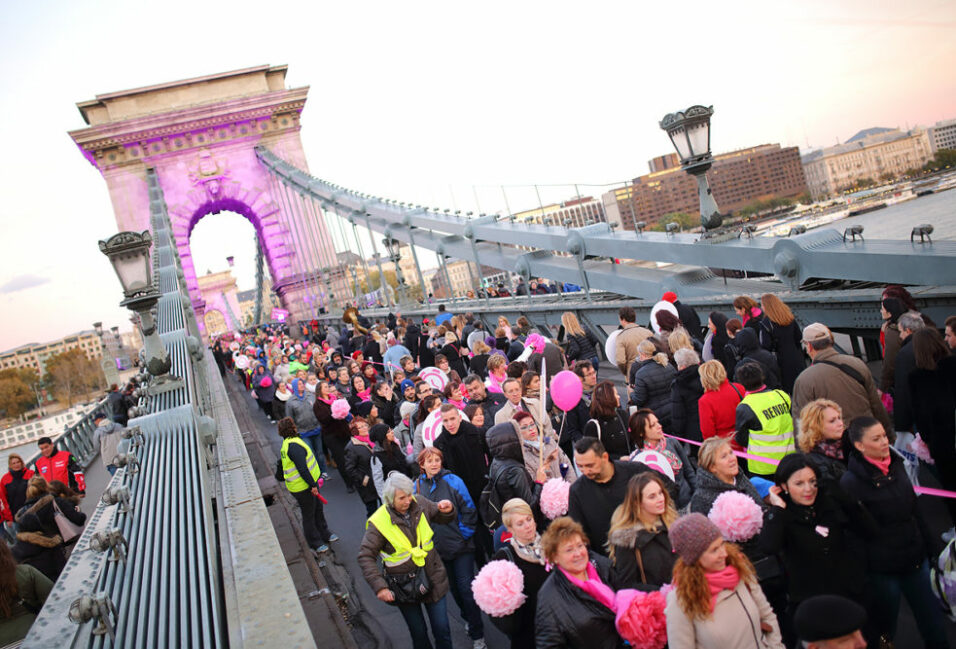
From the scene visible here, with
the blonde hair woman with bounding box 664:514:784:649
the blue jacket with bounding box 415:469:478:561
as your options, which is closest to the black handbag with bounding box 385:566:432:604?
the blue jacket with bounding box 415:469:478:561

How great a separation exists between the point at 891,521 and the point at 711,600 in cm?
121

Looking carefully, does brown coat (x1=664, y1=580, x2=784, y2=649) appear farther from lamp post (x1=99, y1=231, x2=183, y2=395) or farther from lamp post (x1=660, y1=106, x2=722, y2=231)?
lamp post (x1=660, y1=106, x2=722, y2=231)

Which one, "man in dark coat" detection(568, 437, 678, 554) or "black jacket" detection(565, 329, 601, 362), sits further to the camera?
"black jacket" detection(565, 329, 601, 362)

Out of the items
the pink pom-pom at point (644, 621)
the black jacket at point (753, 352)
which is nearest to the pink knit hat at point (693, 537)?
the pink pom-pom at point (644, 621)

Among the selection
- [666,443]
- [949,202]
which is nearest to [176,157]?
[949,202]

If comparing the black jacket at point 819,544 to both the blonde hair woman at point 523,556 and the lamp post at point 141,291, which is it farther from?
the lamp post at point 141,291

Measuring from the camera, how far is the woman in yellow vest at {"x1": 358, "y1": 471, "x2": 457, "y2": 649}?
4457 millimetres

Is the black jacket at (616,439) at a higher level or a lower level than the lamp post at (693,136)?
lower

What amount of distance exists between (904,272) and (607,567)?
455cm

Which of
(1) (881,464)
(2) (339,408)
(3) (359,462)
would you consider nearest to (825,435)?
(1) (881,464)

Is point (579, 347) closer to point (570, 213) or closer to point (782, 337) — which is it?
point (782, 337)

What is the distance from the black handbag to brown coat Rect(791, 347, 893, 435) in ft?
8.59

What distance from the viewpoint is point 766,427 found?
4598mm

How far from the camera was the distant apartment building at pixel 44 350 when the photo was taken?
535ft
